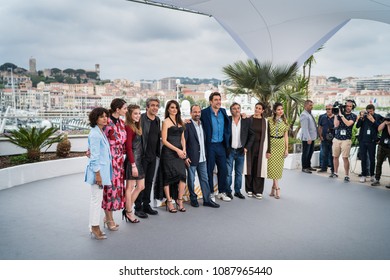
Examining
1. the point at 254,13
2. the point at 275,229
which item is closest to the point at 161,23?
the point at 254,13

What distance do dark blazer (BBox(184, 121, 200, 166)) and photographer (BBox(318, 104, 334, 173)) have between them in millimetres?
3336

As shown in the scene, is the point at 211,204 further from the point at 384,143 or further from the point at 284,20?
the point at 284,20

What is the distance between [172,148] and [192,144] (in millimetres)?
327

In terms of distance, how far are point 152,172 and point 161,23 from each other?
21.8 meters

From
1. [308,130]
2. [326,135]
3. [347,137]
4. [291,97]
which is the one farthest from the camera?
[291,97]

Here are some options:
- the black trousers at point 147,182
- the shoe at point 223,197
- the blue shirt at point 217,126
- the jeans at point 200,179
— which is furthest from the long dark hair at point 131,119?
the shoe at point 223,197

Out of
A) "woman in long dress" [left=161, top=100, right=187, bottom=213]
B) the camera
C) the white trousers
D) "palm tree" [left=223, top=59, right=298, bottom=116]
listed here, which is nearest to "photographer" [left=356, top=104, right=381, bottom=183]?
the camera

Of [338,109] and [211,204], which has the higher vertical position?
[338,109]

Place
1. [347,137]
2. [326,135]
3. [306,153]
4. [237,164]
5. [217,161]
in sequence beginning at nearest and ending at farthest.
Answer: [217,161]
[237,164]
[347,137]
[326,135]
[306,153]

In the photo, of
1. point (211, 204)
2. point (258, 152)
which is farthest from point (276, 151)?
point (211, 204)

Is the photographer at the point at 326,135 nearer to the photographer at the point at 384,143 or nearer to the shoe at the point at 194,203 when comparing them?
the photographer at the point at 384,143

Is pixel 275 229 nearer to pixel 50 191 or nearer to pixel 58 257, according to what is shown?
pixel 58 257

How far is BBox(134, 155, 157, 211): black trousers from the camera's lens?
11.9ft

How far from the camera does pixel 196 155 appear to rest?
396 centimetres
